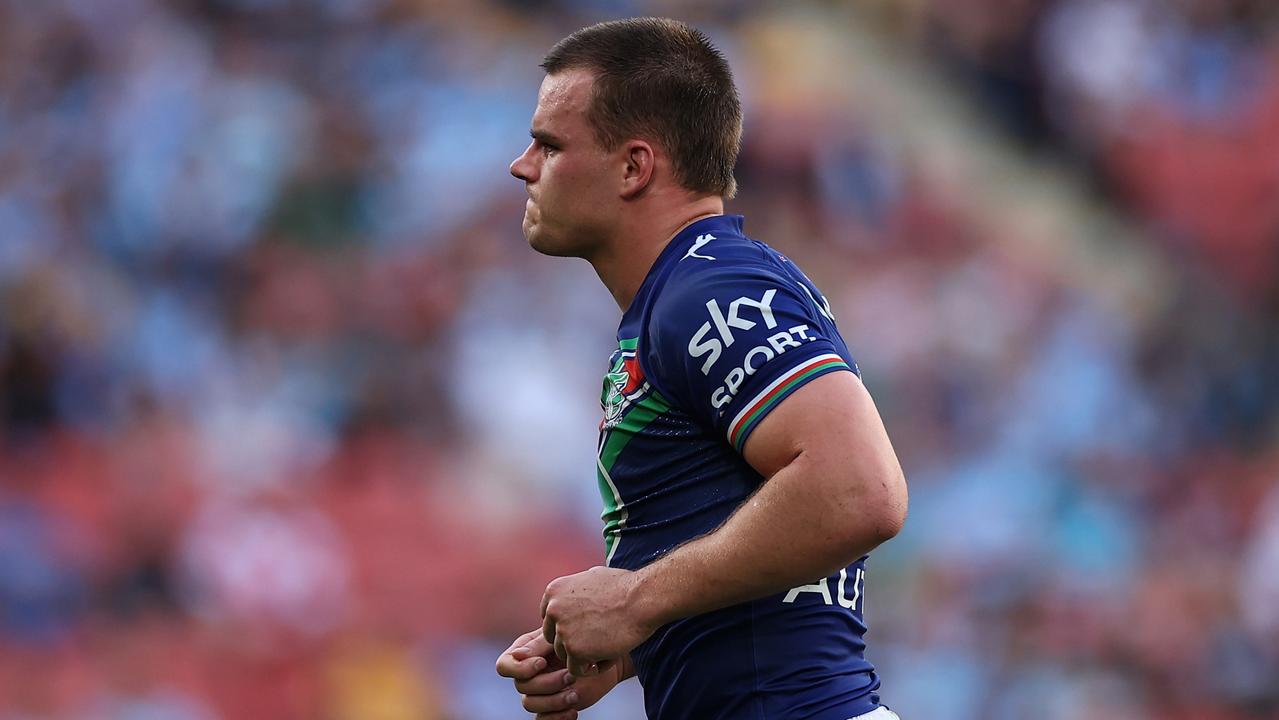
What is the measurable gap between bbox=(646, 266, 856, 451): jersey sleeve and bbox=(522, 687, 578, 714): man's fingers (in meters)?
0.67

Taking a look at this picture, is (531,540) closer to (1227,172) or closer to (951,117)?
(951,117)

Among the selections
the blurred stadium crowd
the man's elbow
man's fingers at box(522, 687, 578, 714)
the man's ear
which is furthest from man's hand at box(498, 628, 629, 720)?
the blurred stadium crowd

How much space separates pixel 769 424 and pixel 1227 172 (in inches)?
379

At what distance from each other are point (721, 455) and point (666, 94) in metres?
0.74

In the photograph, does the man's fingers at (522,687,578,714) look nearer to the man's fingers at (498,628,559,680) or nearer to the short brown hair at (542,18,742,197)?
the man's fingers at (498,628,559,680)

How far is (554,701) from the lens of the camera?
312 cm

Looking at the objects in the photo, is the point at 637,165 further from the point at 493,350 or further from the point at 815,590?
the point at 493,350

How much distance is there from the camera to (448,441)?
9508 mm

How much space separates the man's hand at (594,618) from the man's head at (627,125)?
74cm

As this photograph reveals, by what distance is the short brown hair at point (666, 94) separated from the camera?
3.11 metres

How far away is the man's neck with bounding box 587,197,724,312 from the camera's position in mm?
3119

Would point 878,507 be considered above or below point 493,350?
below

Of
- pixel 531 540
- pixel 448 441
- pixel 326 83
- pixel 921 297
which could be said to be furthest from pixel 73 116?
pixel 921 297

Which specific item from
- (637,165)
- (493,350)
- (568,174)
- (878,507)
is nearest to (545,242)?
(568,174)
